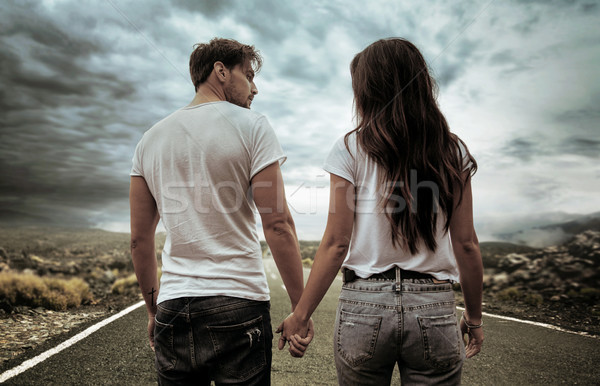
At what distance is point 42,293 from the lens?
775 cm

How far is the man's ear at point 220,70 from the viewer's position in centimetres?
212

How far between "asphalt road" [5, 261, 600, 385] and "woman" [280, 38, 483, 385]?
2416 mm

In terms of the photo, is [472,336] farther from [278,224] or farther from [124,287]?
[124,287]

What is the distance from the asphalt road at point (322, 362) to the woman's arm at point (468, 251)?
7.45 feet

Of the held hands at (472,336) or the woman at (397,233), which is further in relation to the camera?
the held hands at (472,336)

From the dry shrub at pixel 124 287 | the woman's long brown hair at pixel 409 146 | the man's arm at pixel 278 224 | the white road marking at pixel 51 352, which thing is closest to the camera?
the woman's long brown hair at pixel 409 146

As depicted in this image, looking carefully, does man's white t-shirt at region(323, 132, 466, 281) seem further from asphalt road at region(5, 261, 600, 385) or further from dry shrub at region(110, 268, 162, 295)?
dry shrub at region(110, 268, 162, 295)

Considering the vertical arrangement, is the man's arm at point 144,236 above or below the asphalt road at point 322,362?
above

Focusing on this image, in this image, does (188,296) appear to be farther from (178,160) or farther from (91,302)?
(91,302)

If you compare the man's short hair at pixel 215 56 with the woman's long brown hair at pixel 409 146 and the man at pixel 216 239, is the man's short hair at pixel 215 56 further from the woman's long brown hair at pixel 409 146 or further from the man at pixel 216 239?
the woman's long brown hair at pixel 409 146

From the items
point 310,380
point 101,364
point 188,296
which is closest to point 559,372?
point 310,380

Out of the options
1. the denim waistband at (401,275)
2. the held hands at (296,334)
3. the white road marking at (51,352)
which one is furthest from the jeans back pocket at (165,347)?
the white road marking at (51,352)

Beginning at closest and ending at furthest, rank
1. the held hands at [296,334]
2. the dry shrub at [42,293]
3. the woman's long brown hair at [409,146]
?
the woman's long brown hair at [409,146] < the held hands at [296,334] < the dry shrub at [42,293]

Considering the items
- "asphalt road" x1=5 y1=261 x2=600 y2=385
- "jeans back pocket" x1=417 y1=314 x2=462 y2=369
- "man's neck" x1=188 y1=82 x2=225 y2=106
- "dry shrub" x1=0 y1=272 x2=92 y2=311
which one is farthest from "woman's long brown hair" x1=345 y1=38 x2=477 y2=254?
"dry shrub" x1=0 y1=272 x2=92 y2=311
